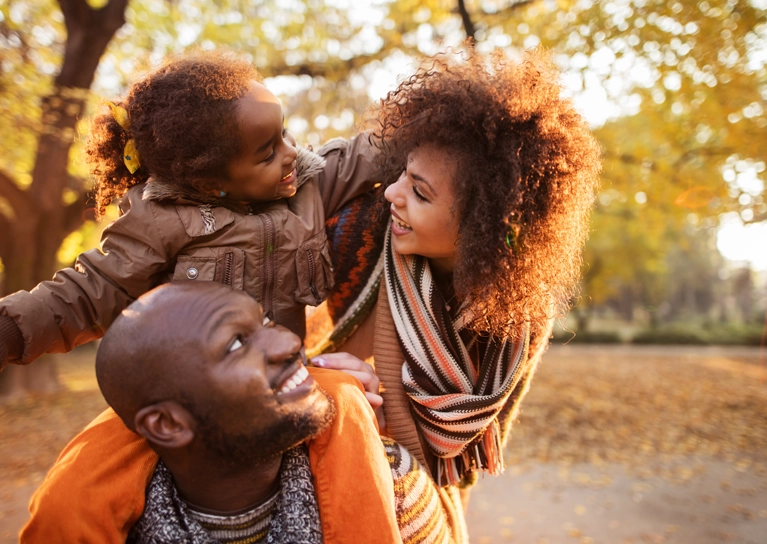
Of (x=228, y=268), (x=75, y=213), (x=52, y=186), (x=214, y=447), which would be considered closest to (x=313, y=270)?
(x=228, y=268)

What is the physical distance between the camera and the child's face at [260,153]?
5.89 feet

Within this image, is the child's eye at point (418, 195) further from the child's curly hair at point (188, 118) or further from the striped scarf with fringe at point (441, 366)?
the child's curly hair at point (188, 118)

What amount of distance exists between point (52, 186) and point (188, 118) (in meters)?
8.20

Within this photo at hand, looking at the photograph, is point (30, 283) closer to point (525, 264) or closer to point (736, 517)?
point (525, 264)

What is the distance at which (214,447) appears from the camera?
140 cm

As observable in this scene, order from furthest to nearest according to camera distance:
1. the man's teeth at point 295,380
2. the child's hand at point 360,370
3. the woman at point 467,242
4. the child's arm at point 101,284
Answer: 1. the child's hand at point 360,370
2. the woman at point 467,242
3. the child's arm at point 101,284
4. the man's teeth at point 295,380

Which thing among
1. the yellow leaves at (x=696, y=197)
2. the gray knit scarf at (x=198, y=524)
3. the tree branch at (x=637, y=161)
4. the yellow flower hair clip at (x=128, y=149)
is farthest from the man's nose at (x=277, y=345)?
the tree branch at (x=637, y=161)

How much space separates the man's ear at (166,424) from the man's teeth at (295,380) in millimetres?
232

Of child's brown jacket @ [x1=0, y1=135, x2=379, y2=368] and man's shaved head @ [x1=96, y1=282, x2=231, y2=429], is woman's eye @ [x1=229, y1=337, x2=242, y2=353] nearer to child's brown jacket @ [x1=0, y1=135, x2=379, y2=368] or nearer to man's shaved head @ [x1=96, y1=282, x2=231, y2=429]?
man's shaved head @ [x1=96, y1=282, x2=231, y2=429]

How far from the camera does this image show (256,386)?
1.38 metres

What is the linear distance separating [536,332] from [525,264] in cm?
40

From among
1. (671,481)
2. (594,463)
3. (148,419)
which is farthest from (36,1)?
(671,481)

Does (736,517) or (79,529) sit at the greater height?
(79,529)

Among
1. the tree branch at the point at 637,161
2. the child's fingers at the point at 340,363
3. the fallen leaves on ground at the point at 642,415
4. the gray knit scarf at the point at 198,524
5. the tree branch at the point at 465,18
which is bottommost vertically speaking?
the fallen leaves on ground at the point at 642,415
